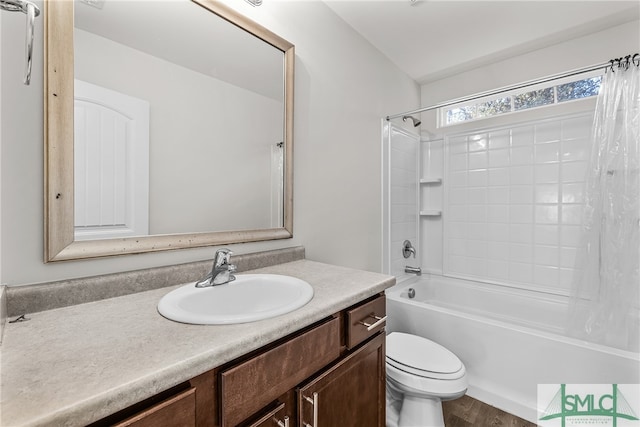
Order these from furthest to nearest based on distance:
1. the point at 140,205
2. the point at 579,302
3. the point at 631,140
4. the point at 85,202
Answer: the point at 579,302
the point at 631,140
the point at 140,205
the point at 85,202

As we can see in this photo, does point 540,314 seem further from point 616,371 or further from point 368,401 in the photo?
point 368,401

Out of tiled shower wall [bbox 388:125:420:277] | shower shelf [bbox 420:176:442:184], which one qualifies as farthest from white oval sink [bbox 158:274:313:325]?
shower shelf [bbox 420:176:442:184]

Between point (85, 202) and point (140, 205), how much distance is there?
153 millimetres

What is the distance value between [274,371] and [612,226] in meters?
1.95

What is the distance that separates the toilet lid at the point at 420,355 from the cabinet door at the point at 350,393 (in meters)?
0.41

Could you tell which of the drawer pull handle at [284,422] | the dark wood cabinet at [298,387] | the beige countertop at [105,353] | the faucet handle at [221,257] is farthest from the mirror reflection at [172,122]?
the drawer pull handle at [284,422]

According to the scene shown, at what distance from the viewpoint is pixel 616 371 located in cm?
139

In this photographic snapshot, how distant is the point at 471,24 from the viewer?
1.90 m

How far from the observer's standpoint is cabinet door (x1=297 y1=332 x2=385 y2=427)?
2.59 feet

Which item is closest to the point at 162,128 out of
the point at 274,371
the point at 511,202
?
the point at 274,371

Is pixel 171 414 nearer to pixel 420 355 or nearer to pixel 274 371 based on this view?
pixel 274 371

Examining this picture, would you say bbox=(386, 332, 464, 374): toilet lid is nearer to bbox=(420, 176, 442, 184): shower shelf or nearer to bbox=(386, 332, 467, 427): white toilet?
bbox=(386, 332, 467, 427): white toilet

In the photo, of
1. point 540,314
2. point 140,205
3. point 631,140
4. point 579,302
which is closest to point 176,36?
point 140,205

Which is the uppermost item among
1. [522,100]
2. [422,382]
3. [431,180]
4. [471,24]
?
[471,24]
